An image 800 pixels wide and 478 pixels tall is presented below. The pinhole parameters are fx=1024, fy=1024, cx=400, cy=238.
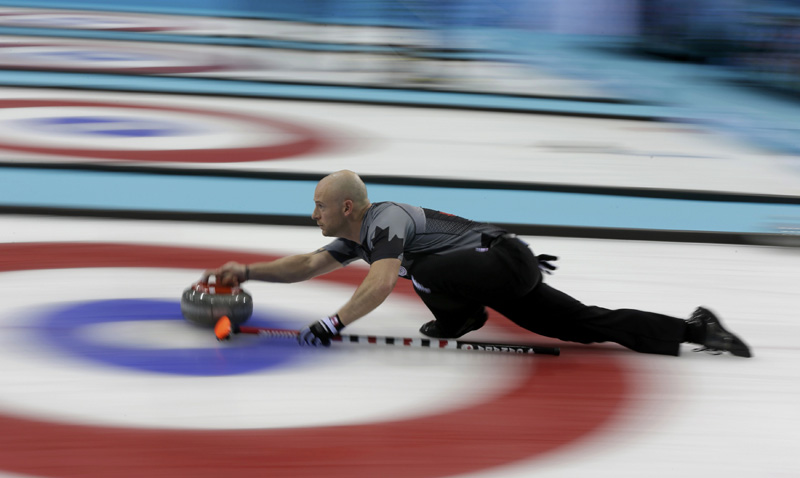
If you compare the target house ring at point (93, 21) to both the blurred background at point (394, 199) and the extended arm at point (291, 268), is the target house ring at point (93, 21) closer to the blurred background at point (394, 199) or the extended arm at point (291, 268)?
the blurred background at point (394, 199)

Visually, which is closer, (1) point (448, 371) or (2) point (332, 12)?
(1) point (448, 371)

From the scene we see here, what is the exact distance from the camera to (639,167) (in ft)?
27.3

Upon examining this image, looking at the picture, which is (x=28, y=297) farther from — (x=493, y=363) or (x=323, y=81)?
(x=323, y=81)

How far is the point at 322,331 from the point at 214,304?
0.42 meters

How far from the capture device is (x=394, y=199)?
6676 mm

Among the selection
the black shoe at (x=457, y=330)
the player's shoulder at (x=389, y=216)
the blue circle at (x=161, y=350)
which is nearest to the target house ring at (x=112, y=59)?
the blue circle at (x=161, y=350)

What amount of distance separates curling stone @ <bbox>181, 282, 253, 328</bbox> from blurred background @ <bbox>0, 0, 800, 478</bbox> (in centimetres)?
9

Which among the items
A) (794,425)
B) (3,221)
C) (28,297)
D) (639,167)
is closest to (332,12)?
(639,167)

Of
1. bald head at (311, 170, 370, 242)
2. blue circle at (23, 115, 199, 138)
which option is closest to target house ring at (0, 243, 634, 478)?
bald head at (311, 170, 370, 242)

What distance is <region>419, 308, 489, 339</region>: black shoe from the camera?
150 inches

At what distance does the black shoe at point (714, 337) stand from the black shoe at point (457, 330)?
0.76 m

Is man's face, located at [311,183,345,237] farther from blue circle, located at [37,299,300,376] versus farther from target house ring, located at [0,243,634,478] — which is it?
target house ring, located at [0,243,634,478]

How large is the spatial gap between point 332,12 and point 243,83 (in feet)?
23.2

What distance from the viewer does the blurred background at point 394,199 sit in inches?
112
